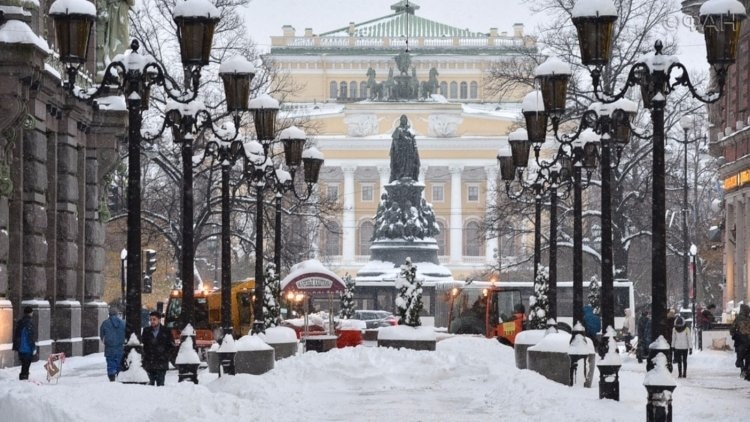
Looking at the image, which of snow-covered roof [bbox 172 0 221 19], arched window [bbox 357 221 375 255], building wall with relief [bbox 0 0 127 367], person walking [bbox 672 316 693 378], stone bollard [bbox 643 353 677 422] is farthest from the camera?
arched window [bbox 357 221 375 255]

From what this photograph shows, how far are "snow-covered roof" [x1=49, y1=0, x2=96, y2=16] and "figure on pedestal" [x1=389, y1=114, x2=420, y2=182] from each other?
2178 inches

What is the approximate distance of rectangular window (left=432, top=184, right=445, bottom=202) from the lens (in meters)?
146

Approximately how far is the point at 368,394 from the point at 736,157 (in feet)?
91.6

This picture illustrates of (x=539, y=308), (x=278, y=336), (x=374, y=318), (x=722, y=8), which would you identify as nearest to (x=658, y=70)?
(x=722, y=8)

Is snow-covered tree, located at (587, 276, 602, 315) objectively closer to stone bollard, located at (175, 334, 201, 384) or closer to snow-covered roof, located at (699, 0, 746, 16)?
stone bollard, located at (175, 334, 201, 384)

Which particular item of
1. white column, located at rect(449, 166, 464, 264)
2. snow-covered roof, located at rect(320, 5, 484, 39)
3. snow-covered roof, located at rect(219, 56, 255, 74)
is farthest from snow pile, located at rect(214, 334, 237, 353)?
snow-covered roof, located at rect(320, 5, 484, 39)

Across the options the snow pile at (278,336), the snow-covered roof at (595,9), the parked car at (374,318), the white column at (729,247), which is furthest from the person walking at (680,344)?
the parked car at (374,318)

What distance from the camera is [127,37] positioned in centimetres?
4453

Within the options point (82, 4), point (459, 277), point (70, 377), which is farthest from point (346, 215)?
point (82, 4)

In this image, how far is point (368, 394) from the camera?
26891mm

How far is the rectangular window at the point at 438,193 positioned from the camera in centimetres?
14562

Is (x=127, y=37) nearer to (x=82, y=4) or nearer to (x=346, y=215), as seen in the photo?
(x=82, y=4)

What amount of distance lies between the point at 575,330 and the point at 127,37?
21.5m

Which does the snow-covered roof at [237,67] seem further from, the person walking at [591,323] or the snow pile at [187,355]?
the person walking at [591,323]
